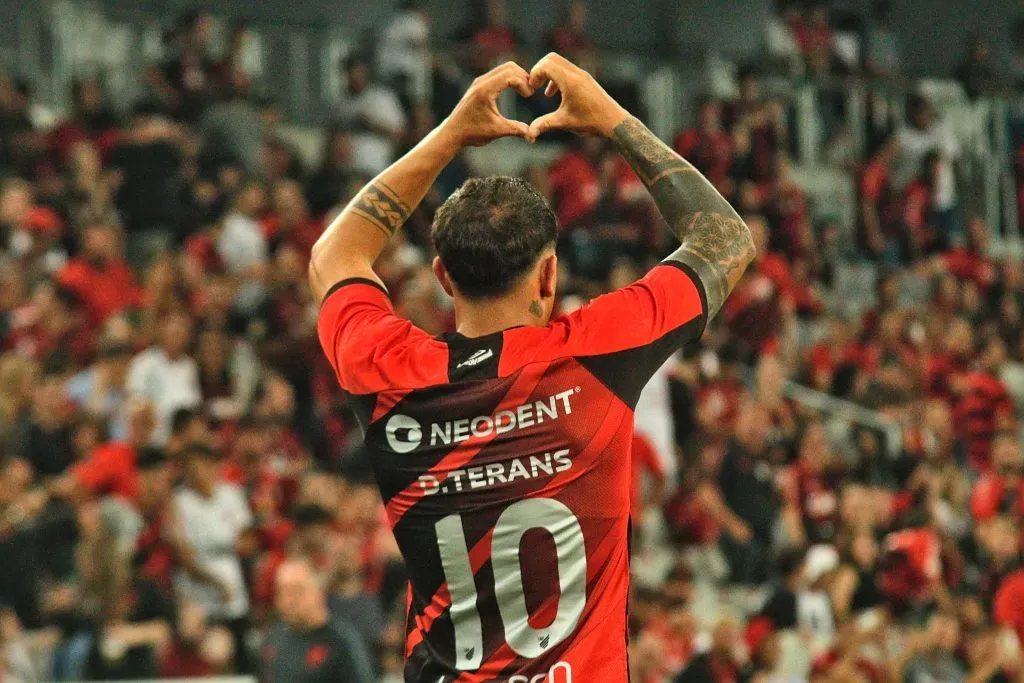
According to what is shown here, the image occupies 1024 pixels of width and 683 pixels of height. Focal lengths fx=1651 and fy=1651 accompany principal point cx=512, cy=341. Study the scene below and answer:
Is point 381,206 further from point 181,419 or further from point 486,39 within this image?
point 486,39

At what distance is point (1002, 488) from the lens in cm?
1309

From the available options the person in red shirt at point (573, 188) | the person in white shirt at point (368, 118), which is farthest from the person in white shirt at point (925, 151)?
the person in white shirt at point (368, 118)

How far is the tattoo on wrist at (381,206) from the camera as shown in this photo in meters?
3.24

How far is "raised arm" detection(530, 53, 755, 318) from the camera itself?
3066mm

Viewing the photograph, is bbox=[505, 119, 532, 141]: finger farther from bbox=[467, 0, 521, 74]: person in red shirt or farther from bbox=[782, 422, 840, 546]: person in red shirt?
bbox=[467, 0, 521, 74]: person in red shirt

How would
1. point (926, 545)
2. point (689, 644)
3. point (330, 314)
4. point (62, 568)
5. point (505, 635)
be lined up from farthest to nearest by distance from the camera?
1. point (926, 545)
2. point (689, 644)
3. point (62, 568)
4. point (330, 314)
5. point (505, 635)

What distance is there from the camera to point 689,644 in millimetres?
10156

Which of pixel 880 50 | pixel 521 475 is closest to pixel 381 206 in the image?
pixel 521 475

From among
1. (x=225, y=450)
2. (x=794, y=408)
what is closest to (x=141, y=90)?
(x=225, y=450)

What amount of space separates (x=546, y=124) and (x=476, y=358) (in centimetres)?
46

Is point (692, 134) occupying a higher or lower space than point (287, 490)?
higher

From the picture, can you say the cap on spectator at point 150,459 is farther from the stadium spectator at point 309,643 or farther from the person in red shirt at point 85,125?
the person in red shirt at point 85,125

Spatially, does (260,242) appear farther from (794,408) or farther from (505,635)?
(505,635)

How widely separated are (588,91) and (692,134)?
1374 centimetres
